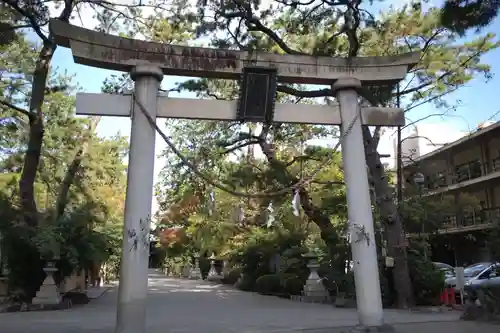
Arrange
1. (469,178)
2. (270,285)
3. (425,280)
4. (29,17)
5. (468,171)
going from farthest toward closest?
(468,171) < (469,178) < (270,285) < (425,280) < (29,17)

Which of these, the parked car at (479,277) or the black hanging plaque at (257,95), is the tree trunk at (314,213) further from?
the black hanging plaque at (257,95)

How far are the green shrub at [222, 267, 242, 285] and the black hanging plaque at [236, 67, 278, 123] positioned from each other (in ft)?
68.3

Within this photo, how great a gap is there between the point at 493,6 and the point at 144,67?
6.17 meters

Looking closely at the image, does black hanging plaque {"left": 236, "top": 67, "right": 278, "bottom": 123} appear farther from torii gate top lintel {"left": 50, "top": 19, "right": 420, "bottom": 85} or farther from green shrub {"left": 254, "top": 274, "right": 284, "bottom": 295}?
green shrub {"left": 254, "top": 274, "right": 284, "bottom": 295}

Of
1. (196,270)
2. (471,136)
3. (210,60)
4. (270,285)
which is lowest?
(270,285)

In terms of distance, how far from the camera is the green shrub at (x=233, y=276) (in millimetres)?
29117

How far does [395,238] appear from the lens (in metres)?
14.9

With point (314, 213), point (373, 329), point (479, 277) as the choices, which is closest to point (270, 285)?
point (314, 213)

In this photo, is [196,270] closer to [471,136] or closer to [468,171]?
[468,171]

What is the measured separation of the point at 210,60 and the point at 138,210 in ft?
10.2

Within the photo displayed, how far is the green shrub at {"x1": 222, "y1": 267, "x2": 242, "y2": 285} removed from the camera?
1146 inches

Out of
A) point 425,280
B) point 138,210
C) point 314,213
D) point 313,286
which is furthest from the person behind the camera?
point 314,213

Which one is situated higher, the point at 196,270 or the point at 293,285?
the point at 196,270

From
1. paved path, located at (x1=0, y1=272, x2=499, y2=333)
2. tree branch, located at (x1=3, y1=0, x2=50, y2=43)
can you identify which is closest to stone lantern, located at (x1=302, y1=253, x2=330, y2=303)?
paved path, located at (x1=0, y1=272, x2=499, y2=333)
